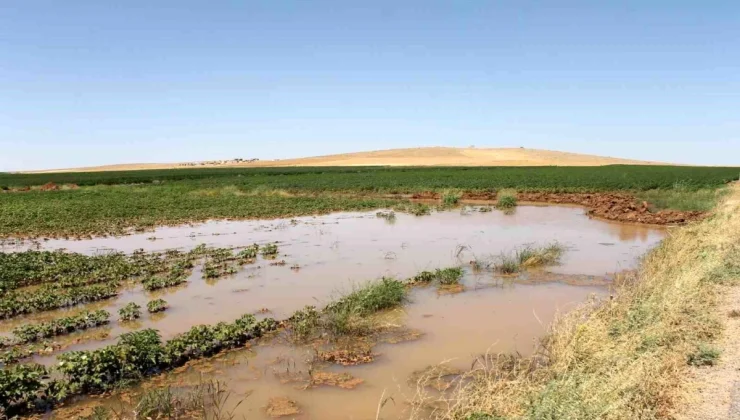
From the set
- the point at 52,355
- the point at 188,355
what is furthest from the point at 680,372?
the point at 52,355

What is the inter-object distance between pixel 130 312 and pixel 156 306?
0.53m

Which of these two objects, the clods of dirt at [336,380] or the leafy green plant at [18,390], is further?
the clods of dirt at [336,380]

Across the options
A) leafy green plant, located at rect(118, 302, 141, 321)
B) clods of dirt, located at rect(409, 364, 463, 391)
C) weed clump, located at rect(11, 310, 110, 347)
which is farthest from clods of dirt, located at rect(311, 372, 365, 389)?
weed clump, located at rect(11, 310, 110, 347)

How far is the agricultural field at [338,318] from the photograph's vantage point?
232 inches

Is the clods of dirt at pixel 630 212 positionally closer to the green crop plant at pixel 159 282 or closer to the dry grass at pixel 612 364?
the dry grass at pixel 612 364

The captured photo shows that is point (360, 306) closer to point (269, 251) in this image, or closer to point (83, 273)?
point (269, 251)

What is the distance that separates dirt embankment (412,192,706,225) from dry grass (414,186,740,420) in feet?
45.9

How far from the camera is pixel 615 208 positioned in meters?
25.0

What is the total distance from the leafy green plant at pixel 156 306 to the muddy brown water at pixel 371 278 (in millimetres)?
172

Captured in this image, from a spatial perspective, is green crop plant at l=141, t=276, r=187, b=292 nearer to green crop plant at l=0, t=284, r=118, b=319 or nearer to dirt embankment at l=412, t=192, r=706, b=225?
green crop plant at l=0, t=284, r=118, b=319

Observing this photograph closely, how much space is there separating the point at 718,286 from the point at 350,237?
12537mm

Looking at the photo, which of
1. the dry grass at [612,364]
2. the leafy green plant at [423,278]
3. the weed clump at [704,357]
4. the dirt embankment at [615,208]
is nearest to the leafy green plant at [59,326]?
the dry grass at [612,364]

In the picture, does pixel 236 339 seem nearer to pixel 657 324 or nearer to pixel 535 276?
pixel 657 324

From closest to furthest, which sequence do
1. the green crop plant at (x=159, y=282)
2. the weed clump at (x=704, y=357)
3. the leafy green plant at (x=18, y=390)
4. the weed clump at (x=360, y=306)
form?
the weed clump at (x=704, y=357) < the leafy green plant at (x=18, y=390) < the weed clump at (x=360, y=306) < the green crop plant at (x=159, y=282)
